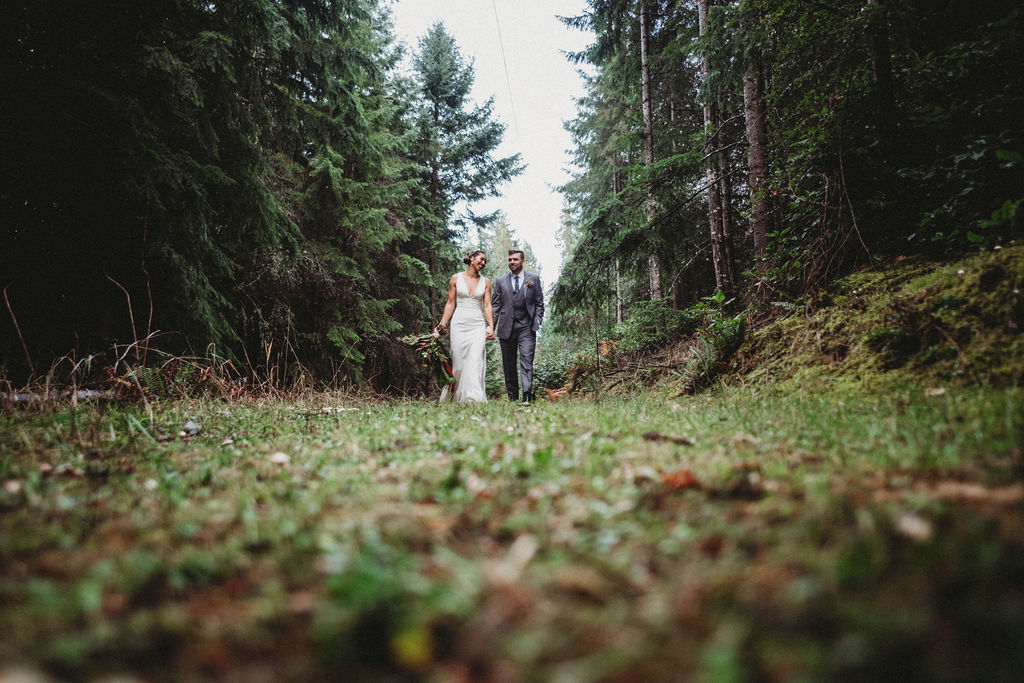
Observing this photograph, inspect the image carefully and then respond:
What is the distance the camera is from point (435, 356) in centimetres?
798

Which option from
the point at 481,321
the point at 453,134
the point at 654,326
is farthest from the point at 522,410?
the point at 453,134

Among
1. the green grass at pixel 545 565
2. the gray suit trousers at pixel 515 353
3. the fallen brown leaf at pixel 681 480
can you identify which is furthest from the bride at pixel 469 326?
the fallen brown leaf at pixel 681 480

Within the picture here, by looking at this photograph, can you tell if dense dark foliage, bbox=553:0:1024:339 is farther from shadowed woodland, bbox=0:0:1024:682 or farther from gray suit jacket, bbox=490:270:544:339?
gray suit jacket, bbox=490:270:544:339

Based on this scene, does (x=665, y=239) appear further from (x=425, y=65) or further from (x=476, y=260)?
(x=425, y=65)

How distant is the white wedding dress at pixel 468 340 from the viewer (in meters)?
7.90

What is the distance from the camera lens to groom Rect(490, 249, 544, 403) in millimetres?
7848

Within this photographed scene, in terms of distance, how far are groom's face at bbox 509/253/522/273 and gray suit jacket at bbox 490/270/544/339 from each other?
22 centimetres

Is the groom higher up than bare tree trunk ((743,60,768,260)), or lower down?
lower down

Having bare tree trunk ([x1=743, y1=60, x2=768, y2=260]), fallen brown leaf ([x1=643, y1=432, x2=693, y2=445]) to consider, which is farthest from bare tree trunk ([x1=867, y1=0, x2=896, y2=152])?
fallen brown leaf ([x1=643, y1=432, x2=693, y2=445])

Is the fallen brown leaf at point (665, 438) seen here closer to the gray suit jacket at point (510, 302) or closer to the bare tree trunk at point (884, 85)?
the bare tree trunk at point (884, 85)

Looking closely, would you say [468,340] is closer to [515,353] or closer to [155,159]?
[515,353]

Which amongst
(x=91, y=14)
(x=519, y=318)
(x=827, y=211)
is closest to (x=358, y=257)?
(x=519, y=318)

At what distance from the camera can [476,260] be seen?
7.90m

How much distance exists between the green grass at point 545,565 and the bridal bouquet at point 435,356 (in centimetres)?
544
